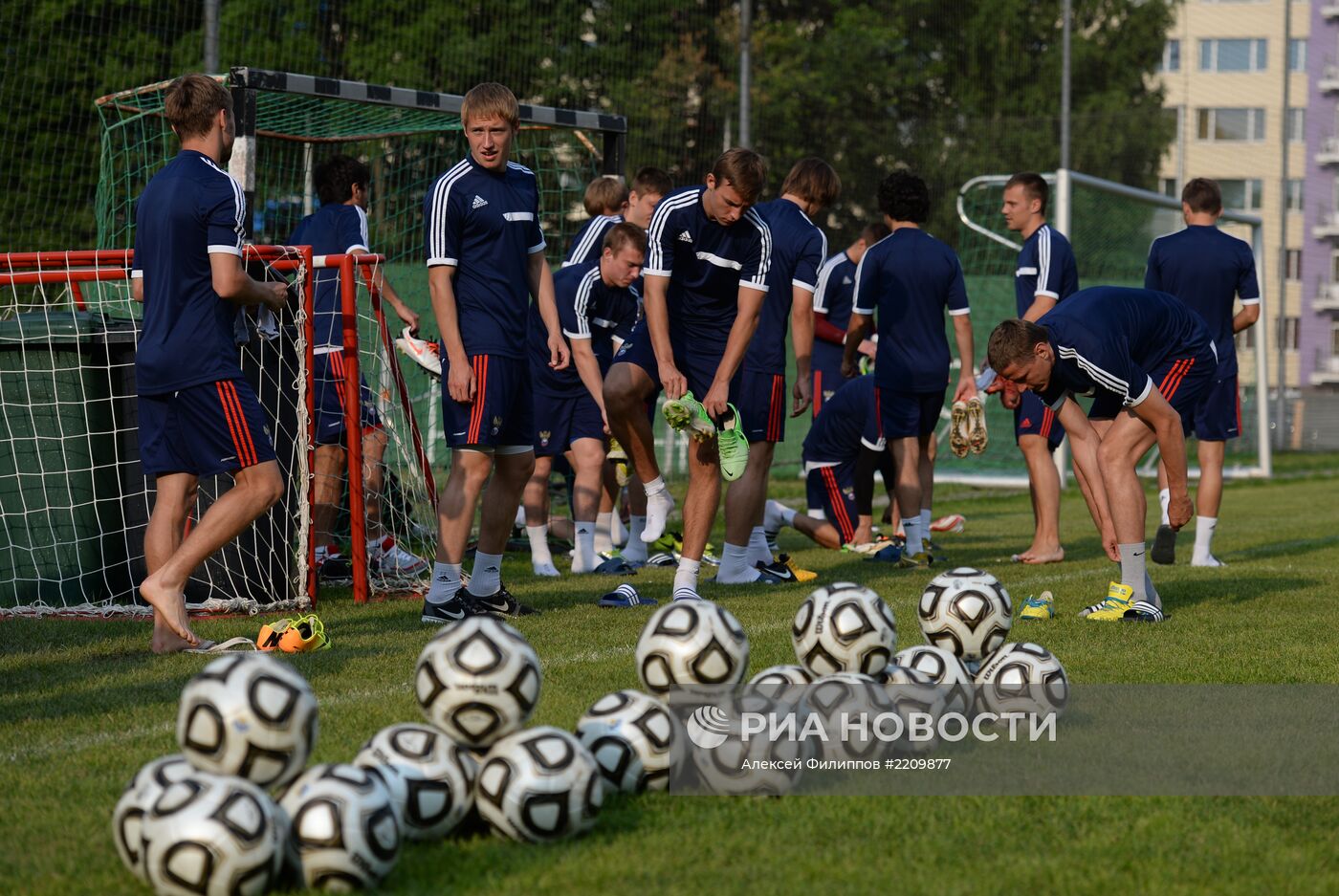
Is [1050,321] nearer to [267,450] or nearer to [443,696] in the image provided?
[267,450]

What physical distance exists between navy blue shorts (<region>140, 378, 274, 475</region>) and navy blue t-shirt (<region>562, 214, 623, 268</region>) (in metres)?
3.79

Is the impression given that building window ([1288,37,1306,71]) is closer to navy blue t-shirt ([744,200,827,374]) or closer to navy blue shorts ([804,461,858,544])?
navy blue shorts ([804,461,858,544])

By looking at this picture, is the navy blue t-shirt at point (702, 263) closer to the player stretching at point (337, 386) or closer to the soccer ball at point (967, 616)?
the player stretching at point (337, 386)

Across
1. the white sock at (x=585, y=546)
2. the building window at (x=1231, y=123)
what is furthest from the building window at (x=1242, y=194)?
the white sock at (x=585, y=546)

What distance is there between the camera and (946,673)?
430 centimetres

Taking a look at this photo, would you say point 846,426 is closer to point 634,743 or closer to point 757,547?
point 757,547

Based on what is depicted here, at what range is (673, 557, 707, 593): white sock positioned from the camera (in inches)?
267

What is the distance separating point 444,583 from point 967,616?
2591mm

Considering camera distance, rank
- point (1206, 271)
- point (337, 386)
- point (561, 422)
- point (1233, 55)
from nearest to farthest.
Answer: point (337, 386), point (561, 422), point (1206, 271), point (1233, 55)

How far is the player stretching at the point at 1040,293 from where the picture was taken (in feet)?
30.3

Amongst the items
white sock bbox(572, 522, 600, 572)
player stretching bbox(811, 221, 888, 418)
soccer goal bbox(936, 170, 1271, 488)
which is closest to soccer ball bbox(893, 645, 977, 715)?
white sock bbox(572, 522, 600, 572)

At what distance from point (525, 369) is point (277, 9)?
9.25 m

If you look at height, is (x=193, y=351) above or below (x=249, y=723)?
above

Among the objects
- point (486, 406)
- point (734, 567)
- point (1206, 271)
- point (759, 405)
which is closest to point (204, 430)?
point (486, 406)
